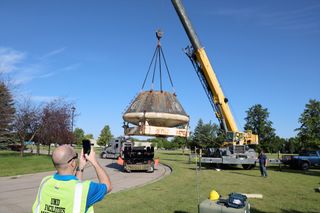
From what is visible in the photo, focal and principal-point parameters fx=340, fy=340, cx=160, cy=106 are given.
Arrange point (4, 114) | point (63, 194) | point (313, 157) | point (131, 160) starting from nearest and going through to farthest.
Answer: point (63, 194) < point (131, 160) < point (313, 157) < point (4, 114)

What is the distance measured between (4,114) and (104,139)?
58.6 meters

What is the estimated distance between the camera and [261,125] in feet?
297

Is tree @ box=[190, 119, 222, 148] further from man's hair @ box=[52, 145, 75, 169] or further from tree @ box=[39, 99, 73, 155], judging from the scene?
man's hair @ box=[52, 145, 75, 169]

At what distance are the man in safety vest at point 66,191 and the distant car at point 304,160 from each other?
89.7 feet

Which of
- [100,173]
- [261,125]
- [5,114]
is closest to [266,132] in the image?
[261,125]

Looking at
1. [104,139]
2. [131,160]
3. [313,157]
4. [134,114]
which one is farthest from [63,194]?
[104,139]

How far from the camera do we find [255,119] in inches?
3674

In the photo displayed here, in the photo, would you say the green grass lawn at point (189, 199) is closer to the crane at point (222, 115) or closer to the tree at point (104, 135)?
the crane at point (222, 115)

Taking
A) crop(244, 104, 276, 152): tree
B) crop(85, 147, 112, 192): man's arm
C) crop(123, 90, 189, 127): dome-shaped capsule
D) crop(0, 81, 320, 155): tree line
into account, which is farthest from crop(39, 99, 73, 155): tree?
crop(244, 104, 276, 152): tree

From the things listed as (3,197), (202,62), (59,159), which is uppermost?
(202,62)

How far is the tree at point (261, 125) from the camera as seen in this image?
288ft

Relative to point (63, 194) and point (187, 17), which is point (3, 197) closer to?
point (63, 194)

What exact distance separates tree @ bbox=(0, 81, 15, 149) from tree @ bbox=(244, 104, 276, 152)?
6481 cm

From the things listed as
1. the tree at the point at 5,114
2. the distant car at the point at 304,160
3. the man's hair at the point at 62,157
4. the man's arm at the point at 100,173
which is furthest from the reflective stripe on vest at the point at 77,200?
the tree at the point at 5,114
